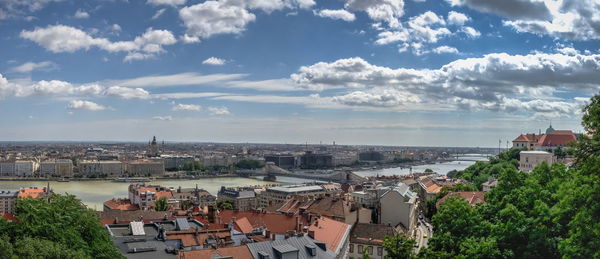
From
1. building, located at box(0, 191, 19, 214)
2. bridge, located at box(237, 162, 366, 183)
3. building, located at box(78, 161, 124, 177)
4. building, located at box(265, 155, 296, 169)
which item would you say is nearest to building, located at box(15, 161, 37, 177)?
building, located at box(78, 161, 124, 177)

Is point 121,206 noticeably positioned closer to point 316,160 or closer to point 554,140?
point 554,140

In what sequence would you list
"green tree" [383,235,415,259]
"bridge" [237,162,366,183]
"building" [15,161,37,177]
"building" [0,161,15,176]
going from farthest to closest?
"building" [15,161,37,177] < "building" [0,161,15,176] < "bridge" [237,162,366,183] < "green tree" [383,235,415,259]

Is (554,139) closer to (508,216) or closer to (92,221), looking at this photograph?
(508,216)

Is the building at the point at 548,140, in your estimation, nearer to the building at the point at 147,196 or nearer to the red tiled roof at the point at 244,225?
the building at the point at 147,196

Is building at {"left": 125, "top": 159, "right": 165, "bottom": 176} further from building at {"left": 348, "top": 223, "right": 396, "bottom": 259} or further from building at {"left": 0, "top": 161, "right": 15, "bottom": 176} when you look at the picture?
building at {"left": 348, "top": 223, "right": 396, "bottom": 259}

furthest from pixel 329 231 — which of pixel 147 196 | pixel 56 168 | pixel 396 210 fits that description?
pixel 56 168

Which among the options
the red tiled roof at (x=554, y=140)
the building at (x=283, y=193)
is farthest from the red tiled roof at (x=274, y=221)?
the red tiled roof at (x=554, y=140)
